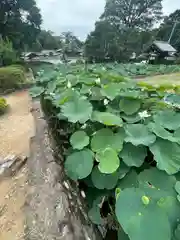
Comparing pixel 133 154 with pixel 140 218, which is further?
pixel 133 154

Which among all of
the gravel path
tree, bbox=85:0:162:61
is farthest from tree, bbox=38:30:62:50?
the gravel path

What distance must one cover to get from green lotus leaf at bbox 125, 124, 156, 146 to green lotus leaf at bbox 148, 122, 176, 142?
2 centimetres

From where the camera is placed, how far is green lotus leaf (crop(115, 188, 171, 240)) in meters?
0.74

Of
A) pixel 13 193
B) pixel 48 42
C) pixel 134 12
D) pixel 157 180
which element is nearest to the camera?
pixel 157 180

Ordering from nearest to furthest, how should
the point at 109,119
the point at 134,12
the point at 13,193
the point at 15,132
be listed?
→ the point at 109,119
the point at 13,193
the point at 15,132
the point at 134,12

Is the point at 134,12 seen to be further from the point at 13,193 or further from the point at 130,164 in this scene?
the point at 130,164

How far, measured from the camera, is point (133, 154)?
3.53ft

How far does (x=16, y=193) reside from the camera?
1.78 m

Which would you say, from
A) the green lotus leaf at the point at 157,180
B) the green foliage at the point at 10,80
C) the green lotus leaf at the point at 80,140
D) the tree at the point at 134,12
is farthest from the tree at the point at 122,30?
the green lotus leaf at the point at 157,180

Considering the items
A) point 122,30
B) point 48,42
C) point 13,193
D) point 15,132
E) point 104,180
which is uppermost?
point 104,180

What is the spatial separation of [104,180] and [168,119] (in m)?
0.51

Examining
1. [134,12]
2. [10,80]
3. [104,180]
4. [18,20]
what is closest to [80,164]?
[104,180]

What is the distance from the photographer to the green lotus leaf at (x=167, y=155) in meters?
0.97

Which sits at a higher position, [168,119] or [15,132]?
[168,119]
